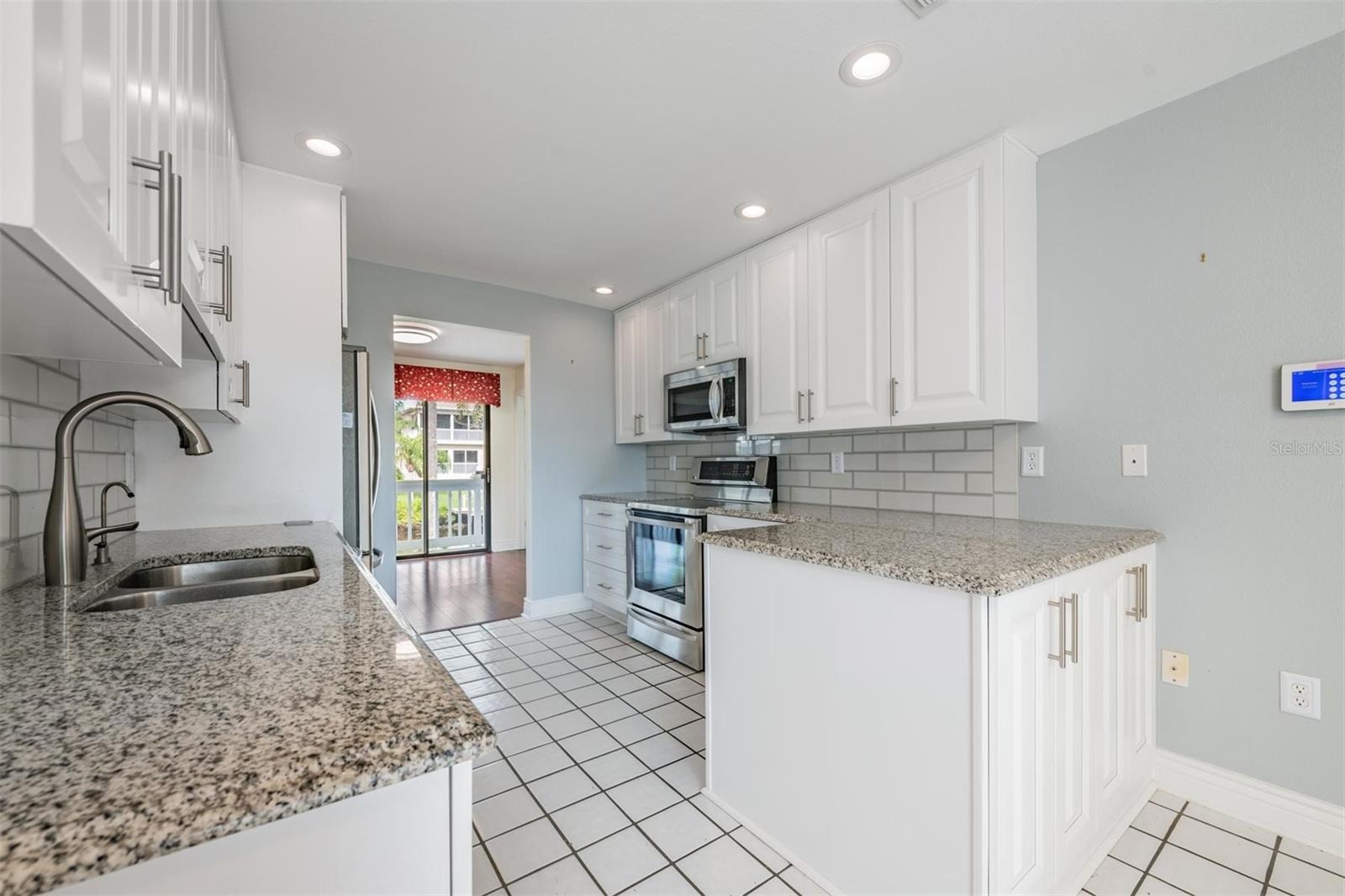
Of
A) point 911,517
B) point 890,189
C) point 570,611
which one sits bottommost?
point 570,611

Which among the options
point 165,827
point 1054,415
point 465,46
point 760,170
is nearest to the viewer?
point 165,827

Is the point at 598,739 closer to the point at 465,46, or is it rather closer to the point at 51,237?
the point at 51,237

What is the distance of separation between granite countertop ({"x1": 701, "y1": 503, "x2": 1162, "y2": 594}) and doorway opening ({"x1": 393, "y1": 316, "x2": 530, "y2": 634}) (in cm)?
388

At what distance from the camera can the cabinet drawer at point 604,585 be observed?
3.73 metres

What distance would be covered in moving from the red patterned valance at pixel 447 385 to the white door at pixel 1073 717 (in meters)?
6.02

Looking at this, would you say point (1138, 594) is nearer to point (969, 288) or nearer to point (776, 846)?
point (969, 288)

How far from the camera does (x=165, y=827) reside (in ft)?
1.31

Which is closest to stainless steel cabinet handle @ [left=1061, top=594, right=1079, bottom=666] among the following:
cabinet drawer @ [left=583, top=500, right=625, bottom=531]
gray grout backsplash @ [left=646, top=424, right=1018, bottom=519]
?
gray grout backsplash @ [left=646, top=424, right=1018, bottom=519]

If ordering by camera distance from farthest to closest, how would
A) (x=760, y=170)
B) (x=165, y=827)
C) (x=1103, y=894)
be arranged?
1. (x=760, y=170)
2. (x=1103, y=894)
3. (x=165, y=827)

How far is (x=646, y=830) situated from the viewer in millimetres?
1669

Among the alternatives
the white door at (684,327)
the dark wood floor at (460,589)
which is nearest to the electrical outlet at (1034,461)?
the white door at (684,327)

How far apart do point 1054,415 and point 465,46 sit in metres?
2.41

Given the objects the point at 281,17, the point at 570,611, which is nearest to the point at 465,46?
the point at 281,17

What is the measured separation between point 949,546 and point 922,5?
4.78ft
